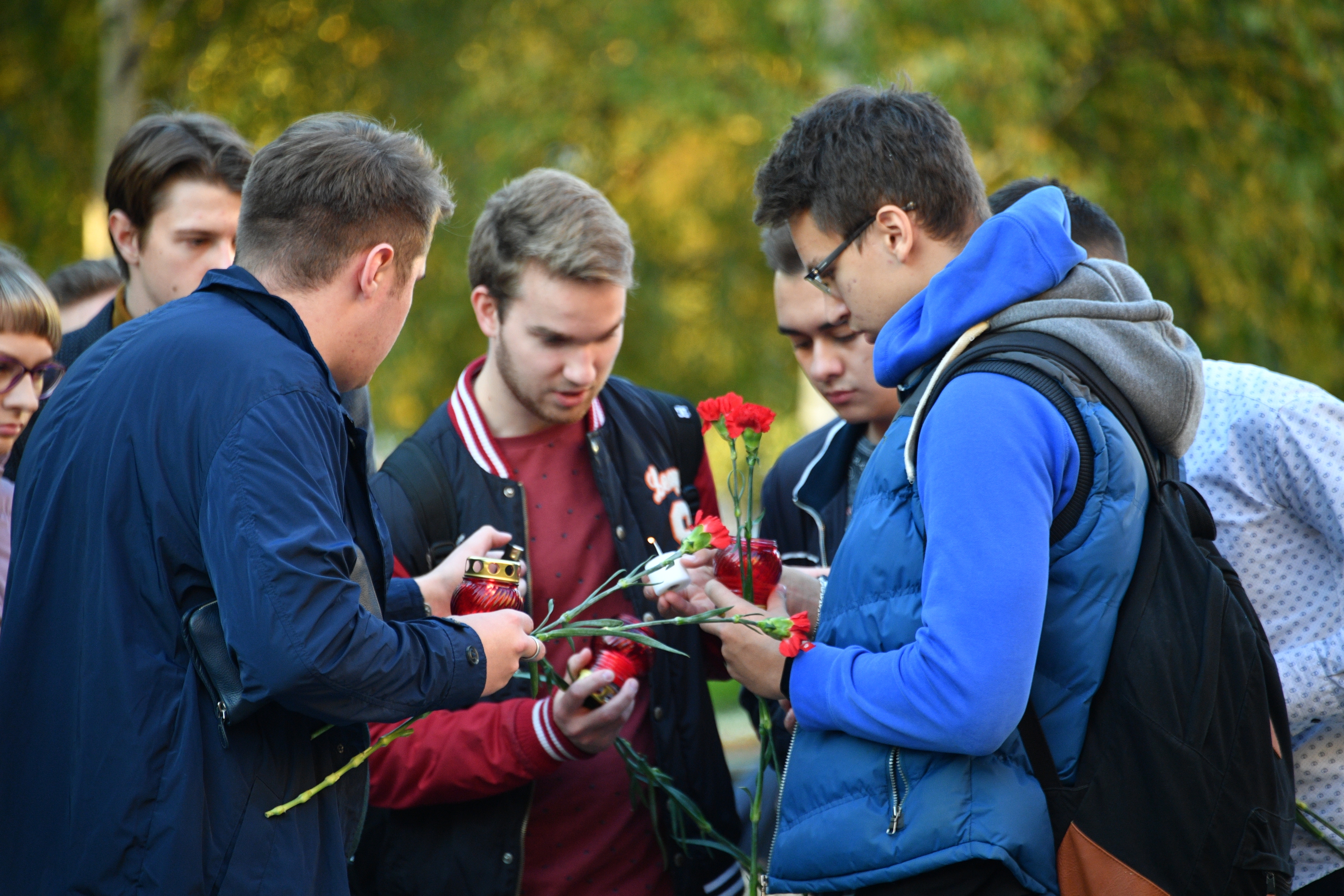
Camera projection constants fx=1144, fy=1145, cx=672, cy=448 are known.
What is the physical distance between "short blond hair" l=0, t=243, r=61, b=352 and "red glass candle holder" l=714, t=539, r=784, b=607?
1.80 metres

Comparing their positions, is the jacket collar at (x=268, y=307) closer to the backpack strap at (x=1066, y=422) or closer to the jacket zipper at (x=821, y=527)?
the backpack strap at (x=1066, y=422)

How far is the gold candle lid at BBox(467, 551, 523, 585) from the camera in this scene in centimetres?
235

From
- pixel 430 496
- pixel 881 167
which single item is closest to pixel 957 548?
pixel 881 167

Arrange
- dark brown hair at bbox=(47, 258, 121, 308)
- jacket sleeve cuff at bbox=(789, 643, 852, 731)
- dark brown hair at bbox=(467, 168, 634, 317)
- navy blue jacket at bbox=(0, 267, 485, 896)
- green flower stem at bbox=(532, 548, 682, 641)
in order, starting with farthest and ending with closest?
1. dark brown hair at bbox=(47, 258, 121, 308)
2. dark brown hair at bbox=(467, 168, 634, 317)
3. green flower stem at bbox=(532, 548, 682, 641)
4. jacket sleeve cuff at bbox=(789, 643, 852, 731)
5. navy blue jacket at bbox=(0, 267, 485, 896)

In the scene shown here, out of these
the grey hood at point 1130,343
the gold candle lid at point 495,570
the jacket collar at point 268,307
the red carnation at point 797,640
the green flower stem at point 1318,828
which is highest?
the jacket collar at point 268,307

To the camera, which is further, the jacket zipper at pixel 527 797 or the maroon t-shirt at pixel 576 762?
the maroon t-shirt at pixel 576 762

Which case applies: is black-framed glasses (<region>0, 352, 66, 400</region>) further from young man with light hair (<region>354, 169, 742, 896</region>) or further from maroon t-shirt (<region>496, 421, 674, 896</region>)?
maroon t-shirt (<region>496, 421, 674, 896</region>)

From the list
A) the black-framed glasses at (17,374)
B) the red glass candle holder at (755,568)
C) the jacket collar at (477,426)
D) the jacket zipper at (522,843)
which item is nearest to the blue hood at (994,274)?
the red glass candle holder at (755,568)

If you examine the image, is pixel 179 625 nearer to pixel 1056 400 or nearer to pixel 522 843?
pixel 522 843

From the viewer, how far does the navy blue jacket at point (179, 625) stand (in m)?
1.70

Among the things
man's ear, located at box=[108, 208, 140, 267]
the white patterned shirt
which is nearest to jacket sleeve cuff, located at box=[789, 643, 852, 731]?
the white patterned shirt

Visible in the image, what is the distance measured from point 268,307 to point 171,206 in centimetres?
159

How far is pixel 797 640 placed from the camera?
6.73 ft

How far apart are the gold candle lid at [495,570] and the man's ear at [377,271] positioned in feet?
1.97
